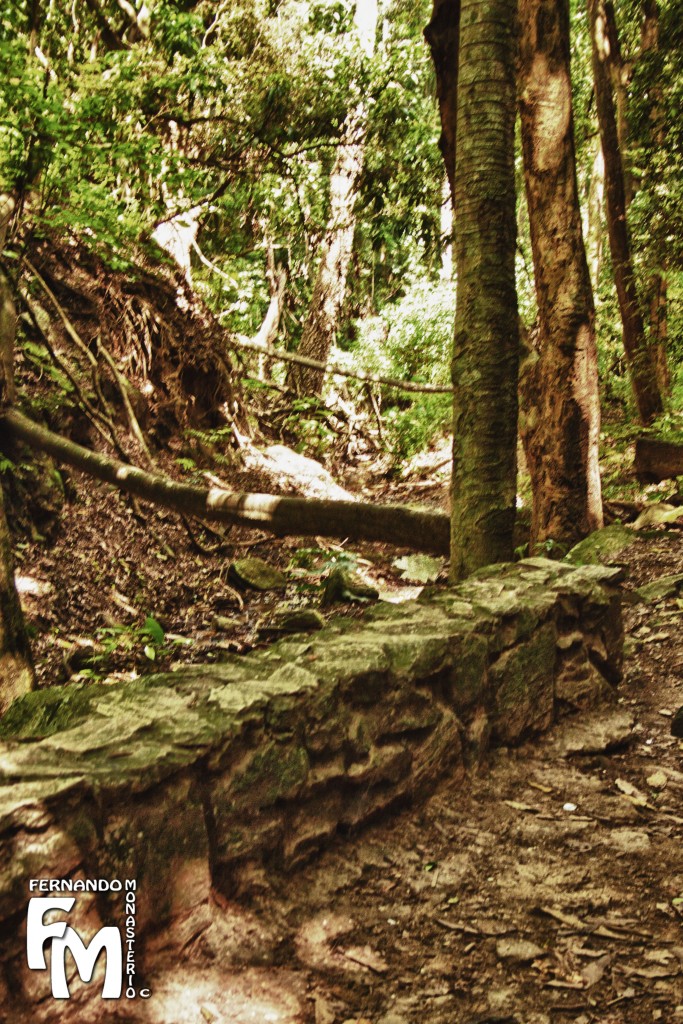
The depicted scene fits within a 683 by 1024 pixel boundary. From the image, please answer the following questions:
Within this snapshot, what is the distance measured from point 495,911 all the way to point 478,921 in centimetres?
8

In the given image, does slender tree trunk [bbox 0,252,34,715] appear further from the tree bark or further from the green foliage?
the green foliage

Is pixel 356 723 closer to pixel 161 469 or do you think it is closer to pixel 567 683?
pixel 567 683

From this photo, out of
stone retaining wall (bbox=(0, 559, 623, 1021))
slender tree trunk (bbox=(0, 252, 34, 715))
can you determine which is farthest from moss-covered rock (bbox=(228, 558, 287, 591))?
stone retaining wall (bbox=(0, 559, 623, 1021))

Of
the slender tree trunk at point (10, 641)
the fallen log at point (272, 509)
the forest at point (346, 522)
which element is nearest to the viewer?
the forest at point (346, 522)

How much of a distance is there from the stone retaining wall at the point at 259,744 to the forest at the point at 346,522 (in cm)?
1

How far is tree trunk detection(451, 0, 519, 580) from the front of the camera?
4.39m

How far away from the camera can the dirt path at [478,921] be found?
2053mm

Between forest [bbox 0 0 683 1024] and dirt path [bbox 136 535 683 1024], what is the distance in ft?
0.04

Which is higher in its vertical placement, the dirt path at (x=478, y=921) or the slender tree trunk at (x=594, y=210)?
the slender tree trunk at (x=594, y=210)

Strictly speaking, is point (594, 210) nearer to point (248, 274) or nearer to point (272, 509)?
point (248, 274)

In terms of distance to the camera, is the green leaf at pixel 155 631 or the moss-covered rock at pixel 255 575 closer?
the green leaf at pixel 155 631

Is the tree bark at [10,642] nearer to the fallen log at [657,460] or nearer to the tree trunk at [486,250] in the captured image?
the tree trunk at [486,250]

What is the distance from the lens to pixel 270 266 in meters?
15.8

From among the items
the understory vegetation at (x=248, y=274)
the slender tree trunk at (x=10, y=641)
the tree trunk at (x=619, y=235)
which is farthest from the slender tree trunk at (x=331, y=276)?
the slender tree trunk at (x=10, y=641)
